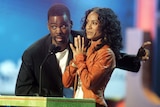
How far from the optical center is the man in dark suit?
342cm

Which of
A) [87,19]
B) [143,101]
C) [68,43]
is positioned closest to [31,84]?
[68,43]

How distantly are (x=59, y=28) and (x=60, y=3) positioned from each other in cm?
22

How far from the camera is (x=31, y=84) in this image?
11.4 feet

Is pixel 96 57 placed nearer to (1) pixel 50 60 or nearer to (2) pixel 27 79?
(1) pixel 50 60

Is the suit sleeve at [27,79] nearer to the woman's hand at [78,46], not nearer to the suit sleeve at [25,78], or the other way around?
the suit sleeve at [25,78]

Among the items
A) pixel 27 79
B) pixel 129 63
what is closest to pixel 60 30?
pixel 27 79

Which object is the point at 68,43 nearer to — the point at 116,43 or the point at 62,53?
the point at 62,53

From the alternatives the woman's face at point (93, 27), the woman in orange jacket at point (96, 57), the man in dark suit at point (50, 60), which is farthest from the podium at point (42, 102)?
the woman's face at point (93, 27)

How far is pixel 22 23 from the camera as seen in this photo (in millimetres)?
3584

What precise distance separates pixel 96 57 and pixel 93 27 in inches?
10.0

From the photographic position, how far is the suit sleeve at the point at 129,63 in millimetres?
3318

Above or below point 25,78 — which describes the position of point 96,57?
above

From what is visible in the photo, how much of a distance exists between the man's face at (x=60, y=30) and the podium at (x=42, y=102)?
0.86 metres

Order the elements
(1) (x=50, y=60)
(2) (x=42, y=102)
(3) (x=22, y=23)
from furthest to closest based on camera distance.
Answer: (3) (x=22, y=23), (1) (x=50, y=60), (2) (x=42, y=102)
